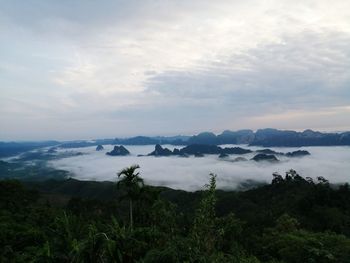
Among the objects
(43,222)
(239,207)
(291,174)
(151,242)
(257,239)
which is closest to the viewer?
(151,242)

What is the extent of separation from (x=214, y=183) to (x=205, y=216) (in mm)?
1771

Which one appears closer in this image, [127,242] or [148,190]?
[127,242]

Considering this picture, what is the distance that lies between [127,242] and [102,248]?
5.30 feet

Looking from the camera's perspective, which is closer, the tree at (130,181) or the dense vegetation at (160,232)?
the dense vegetation at (160,232)

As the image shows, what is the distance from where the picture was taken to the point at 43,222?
2484 inches

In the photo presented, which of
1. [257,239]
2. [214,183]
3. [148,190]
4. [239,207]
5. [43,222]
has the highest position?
[214,183]

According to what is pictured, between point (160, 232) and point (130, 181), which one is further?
point (130, 181)

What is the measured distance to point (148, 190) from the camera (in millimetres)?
57062

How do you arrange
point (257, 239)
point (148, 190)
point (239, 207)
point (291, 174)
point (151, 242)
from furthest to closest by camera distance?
point (291, 174) → point (239, 207) → point (257, 239) → point (148, 190) → point (151, 242)

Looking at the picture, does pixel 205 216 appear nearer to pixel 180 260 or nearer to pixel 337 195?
pixel 180 260

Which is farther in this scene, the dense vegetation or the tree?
the tree

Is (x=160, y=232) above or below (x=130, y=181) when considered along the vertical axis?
below

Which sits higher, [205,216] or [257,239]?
[205,216]

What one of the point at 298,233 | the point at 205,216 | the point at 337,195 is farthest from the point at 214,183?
the point at 337,195
